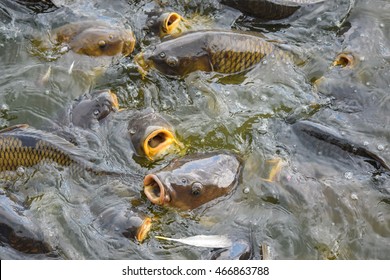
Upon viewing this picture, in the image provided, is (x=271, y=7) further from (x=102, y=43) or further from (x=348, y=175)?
(x=348, y=175)

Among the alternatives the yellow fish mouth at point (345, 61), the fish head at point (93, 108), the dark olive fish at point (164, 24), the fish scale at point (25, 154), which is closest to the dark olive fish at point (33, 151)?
the fish scale at point (25, 154)

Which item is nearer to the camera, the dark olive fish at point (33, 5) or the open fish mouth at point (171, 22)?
the open fish mouth at point (171, 22)

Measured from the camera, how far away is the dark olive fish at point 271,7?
16.0 feet

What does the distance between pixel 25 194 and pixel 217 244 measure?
4.79ft

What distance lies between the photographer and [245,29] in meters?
4.94

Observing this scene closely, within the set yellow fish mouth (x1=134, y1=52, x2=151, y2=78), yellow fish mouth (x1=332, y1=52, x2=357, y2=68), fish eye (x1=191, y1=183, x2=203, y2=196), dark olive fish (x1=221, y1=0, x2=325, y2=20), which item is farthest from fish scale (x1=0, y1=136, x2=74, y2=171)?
yellow fish mouth (x1=332, y1=52, x2=357, y2=68)

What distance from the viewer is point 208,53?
441 cm

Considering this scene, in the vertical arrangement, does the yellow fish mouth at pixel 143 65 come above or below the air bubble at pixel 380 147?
above

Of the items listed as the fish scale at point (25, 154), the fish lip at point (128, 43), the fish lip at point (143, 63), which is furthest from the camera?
the fish lip at point (128, 43)

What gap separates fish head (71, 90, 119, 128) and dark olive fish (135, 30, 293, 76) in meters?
0.48

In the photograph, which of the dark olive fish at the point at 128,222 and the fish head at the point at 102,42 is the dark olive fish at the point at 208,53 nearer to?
the fish head at the point at 102,42

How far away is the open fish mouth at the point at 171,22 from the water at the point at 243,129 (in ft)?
0.81

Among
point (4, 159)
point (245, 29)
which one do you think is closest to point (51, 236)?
point (4, 159)

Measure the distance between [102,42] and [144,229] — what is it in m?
1.83
